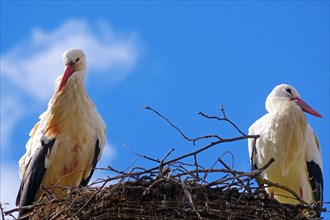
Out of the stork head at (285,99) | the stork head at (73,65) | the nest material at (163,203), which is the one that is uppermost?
the stork head at (73,65)

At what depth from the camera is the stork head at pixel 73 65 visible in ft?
25.2

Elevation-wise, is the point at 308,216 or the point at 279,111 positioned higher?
the point at 279,111

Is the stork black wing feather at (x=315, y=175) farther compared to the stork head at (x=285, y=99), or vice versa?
the stork head at (x=285, y=99)

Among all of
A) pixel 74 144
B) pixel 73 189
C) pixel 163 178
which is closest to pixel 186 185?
pixel 163 178

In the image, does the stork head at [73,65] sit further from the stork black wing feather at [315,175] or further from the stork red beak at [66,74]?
the stork black wing feather at [315,175]

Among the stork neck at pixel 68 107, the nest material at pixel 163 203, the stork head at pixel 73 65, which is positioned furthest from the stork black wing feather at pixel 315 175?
the nest material at pixel 163 203

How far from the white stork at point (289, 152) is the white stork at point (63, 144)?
3.95 feet

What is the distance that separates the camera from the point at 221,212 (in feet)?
18.2

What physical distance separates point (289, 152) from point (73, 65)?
69.4 inches

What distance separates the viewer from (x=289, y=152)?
755cm

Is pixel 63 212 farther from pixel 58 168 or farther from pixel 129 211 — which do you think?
pixel 58 168

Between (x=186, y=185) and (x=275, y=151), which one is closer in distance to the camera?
(x=186, y=185)

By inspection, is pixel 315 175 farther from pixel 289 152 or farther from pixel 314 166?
pixel 289 152

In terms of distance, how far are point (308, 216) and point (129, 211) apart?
3.44 feet
